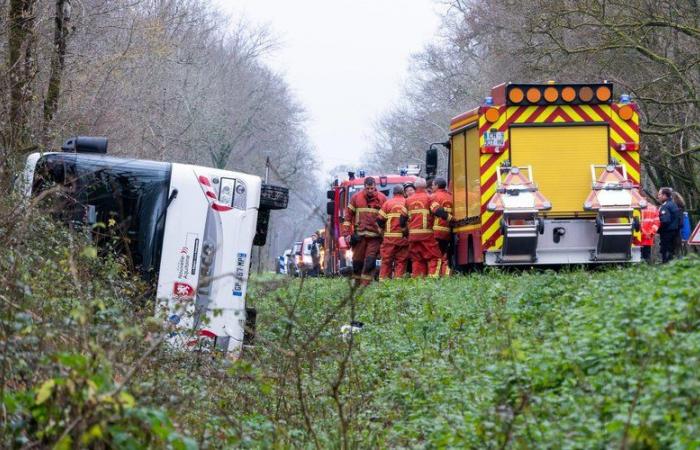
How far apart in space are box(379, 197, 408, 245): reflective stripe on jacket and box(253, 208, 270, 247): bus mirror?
613 cm

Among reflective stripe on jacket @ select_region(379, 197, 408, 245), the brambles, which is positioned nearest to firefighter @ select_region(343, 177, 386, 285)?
reflective stripe on jacket @ select_region(379, 197, 408, 245)

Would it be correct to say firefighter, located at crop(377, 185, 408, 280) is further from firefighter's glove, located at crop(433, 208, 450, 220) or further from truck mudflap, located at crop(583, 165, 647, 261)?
truck mudflap, located at crop(583, 165, 647, 261)

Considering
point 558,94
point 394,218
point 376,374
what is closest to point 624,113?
point 558,94

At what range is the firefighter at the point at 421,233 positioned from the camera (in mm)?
20172

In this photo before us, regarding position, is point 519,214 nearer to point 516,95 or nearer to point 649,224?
point 516,95

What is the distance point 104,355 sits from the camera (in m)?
5.71

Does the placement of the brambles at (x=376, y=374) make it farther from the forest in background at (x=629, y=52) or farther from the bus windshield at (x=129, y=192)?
the forest in background at (x=629, y=52)

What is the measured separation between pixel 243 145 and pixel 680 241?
156ft

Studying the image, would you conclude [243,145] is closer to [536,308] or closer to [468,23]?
[468,23]

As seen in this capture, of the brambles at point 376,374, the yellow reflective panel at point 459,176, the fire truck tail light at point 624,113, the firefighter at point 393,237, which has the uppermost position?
the fire truck tail light at point 624,113

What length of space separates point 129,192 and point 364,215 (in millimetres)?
8660

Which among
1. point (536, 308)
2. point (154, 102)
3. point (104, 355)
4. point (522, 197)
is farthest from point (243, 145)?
point (104, 355)

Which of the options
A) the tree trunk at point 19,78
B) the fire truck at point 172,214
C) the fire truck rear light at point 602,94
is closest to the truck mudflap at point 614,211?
the fire truck rear light at point 602,94

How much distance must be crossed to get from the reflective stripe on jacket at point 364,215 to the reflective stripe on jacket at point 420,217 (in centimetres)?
125
